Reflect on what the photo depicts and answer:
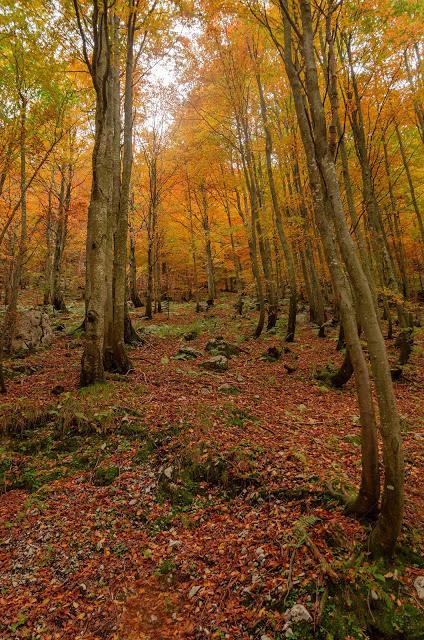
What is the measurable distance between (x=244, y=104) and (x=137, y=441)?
42.3 ft

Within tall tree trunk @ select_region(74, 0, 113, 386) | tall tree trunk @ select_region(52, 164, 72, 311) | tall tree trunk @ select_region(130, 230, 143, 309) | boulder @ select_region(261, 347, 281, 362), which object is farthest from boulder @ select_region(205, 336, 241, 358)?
tall tree trunk @ select_region(52, 164, 72, 311)

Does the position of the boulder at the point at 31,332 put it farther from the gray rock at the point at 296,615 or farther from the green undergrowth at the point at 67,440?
the gray rock at the point at 296,615

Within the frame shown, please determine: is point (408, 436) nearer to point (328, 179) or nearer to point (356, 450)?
point (356, 450)

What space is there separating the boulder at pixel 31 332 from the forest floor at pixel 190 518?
141 inches

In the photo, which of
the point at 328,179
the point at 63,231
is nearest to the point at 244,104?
the point at 63,231

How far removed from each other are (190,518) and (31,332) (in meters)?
9.36

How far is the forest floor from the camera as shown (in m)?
2.88

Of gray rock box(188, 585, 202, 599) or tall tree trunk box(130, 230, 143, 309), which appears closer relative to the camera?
gray rock box(188, 585, 202, 599)

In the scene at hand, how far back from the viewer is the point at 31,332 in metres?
11.3

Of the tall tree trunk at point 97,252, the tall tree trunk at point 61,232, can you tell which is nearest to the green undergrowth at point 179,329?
the tall tree trunk at point 97,252

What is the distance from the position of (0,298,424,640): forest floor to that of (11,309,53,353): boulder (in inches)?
141

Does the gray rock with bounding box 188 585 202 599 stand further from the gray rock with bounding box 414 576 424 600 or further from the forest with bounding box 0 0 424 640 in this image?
the gray rock with bounding box 414 576 424 600

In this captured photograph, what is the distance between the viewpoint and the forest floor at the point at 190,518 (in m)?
2.88

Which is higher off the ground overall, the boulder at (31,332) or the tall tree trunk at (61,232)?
the tall tree trunk at (61,232)
